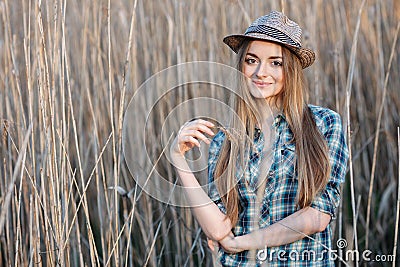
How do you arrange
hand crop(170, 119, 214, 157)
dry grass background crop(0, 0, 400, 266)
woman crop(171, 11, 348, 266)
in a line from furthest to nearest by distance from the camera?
1. dry grass background crop(0, 0, 400, 266)
2. woman crop(171, 11, 348, 266)
3. hand crop(170, 119, 214, 157)

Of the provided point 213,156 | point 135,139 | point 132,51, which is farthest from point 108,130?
point 213,156

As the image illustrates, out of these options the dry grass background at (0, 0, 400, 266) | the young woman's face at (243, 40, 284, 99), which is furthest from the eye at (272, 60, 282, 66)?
the dry grass background at (0, 0, 400, 266)

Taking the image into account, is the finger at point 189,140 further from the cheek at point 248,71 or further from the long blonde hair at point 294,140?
the cheek at point 248,71

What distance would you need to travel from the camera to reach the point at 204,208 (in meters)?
1.21

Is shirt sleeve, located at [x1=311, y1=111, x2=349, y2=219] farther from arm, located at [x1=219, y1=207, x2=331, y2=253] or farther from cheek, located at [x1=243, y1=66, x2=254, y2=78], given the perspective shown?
cheek, located at [x1=243, y1=66, x2=254, y2=78]

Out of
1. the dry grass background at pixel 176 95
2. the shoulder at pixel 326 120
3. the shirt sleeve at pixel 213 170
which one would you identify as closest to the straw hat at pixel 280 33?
the shoulder at pixel 326 120

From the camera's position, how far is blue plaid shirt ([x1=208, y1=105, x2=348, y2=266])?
1228 mm

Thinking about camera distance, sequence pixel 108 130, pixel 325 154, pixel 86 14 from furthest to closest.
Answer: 1. pixel 108 130
2. pixel 86 14
3. pixel 325 154

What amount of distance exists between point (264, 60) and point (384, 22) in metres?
1.12

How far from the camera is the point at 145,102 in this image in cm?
202

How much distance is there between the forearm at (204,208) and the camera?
3.86 feet

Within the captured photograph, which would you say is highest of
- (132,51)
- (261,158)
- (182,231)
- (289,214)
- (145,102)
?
(132,51)

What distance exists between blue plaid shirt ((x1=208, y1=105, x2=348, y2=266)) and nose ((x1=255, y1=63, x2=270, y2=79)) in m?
0.10

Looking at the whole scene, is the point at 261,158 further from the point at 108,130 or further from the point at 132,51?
the point at 108,130
